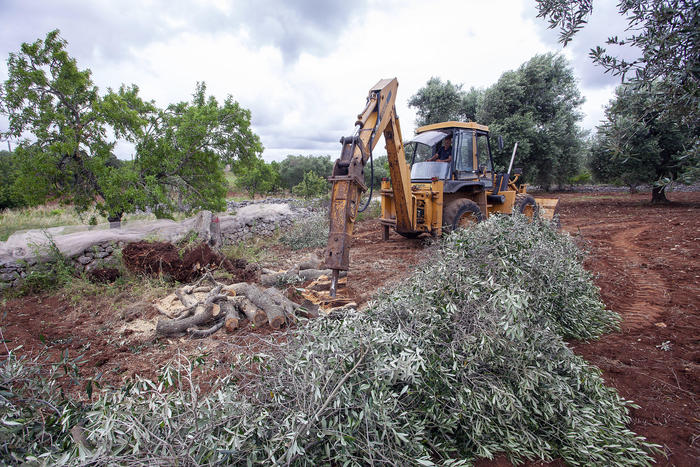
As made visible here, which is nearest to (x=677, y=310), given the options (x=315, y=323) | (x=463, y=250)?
(x=463, y=250)

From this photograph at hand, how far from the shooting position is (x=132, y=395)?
2.06m

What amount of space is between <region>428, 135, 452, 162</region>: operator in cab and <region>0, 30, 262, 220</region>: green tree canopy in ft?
16.2

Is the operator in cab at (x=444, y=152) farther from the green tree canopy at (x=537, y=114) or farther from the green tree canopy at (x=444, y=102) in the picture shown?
the green tree canopy at (x=444, y=102)

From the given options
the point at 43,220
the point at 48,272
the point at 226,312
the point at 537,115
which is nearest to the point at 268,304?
the point at 226,312

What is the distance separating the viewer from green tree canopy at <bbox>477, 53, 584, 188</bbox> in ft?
49.9

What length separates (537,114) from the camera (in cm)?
1595

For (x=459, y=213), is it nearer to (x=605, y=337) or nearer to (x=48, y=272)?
(x=605, y=337)

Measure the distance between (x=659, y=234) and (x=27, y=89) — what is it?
15484 millimetres

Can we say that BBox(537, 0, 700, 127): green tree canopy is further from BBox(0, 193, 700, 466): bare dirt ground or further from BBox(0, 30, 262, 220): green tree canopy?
BBox(0, 30, 262, 220): green tree canopy

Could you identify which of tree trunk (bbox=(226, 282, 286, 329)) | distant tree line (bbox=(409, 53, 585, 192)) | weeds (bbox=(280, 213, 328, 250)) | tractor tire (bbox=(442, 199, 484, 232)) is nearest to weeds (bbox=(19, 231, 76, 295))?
tree trunk (bbox=(226, 282, 286, 329))

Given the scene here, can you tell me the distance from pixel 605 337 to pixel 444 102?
15.8m

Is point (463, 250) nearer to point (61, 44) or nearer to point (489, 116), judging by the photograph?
point (61, 44)

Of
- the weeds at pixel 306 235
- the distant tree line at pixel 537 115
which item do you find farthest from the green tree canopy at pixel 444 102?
the weeds at pixel 306 235

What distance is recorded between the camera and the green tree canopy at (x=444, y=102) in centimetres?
1741
